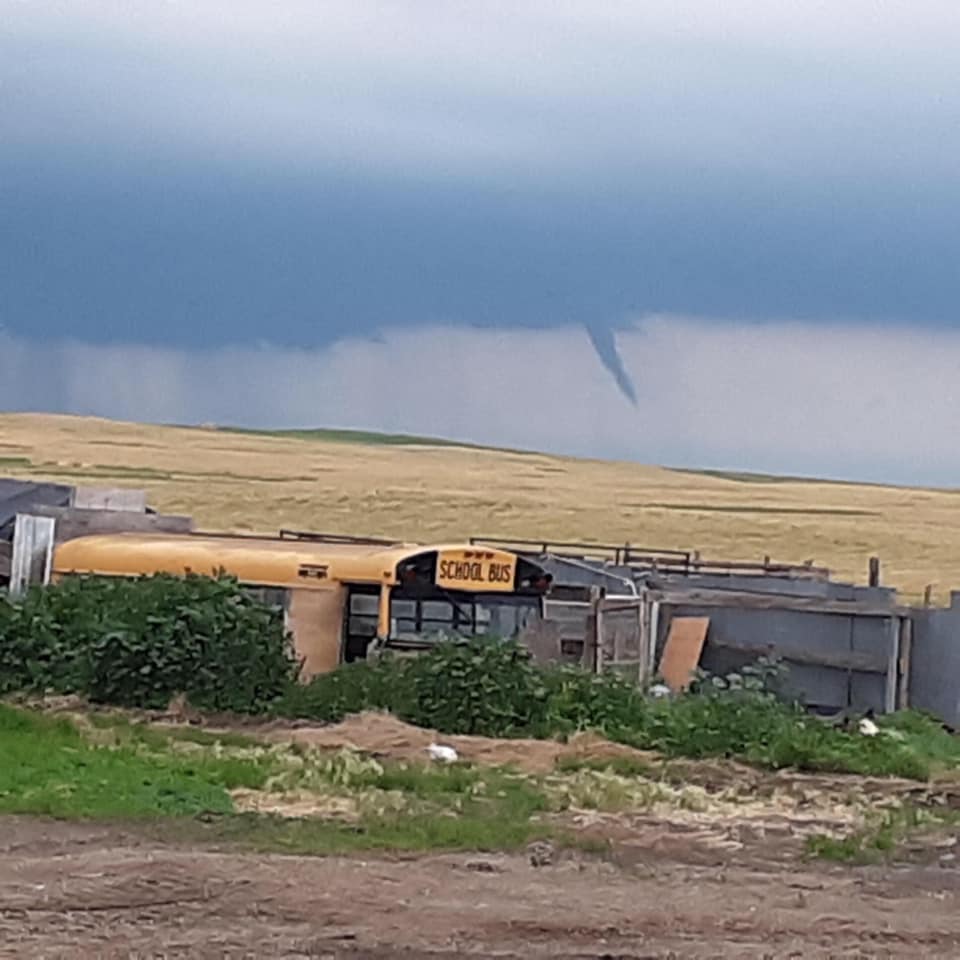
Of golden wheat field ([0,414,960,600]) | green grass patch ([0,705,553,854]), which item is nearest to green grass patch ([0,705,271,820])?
green grass patch ([0,705,553,854])

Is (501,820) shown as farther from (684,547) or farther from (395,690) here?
(684,547)

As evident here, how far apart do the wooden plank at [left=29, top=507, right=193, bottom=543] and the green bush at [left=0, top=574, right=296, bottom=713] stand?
11.0 ft

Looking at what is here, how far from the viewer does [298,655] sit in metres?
19.9

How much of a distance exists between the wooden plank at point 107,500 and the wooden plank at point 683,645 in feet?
26.2

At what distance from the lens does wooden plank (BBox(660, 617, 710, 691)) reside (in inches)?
856

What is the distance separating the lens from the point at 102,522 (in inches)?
936

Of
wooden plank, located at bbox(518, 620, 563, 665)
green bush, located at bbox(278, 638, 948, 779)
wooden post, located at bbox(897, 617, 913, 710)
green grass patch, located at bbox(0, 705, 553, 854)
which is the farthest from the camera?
wooden post, located at bbox(897, 617, 913, 710)

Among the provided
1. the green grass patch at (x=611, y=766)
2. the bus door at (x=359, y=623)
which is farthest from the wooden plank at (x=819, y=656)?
the green grass patch at (x=611, y=766)

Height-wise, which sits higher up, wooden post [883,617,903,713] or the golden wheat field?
the golden wheat field

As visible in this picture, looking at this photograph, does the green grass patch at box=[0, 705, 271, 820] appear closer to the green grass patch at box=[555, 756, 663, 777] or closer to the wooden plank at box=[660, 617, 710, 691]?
the green grass patch at box=[555, 756, 663, 777]

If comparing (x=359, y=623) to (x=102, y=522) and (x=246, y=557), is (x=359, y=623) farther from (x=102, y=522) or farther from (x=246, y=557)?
(x=102, y=522)

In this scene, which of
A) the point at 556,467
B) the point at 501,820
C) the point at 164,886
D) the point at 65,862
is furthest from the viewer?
the point at 556,467

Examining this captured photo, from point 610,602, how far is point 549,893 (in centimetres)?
992

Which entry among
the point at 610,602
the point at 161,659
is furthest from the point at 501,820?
the point at 610,602
